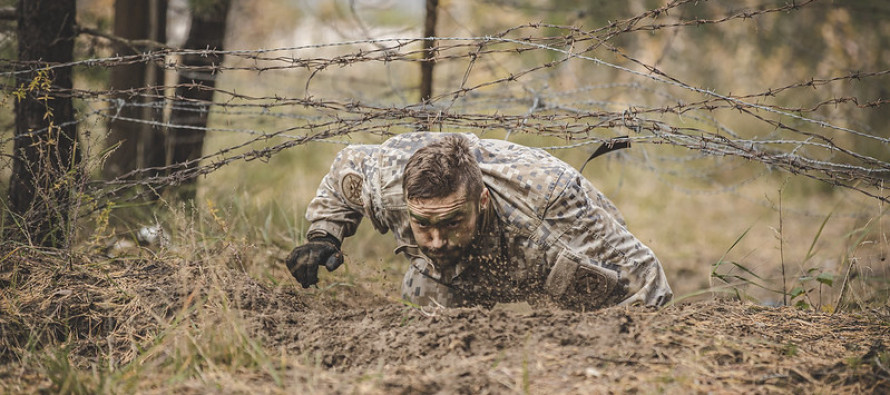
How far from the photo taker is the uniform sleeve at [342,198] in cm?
340

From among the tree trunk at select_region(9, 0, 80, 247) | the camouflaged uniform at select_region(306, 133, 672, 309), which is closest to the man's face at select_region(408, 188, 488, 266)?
the camouflaged uniform at select_region(306, 133, 672, 309)

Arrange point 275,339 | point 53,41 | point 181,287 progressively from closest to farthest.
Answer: point 275,339, point 181,287, point 53,41

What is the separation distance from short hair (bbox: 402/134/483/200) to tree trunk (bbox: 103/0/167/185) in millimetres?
2202

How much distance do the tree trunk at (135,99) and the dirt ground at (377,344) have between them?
66.6 inches

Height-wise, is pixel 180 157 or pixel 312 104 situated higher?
pixel 312 104

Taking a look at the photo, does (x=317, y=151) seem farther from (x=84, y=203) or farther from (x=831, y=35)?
(x=831, y=35)

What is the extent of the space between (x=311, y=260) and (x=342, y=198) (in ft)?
1.41

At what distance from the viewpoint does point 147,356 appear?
2318 mm

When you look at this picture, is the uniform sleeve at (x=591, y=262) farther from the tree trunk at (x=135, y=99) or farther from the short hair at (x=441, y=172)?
the tree trunk at (x=135, y=99)

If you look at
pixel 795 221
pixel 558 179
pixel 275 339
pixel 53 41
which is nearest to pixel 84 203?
pixel 53 41

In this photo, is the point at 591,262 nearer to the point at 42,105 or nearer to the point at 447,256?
the point at 447,256

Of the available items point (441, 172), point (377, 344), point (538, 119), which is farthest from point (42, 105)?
point (538, 119)

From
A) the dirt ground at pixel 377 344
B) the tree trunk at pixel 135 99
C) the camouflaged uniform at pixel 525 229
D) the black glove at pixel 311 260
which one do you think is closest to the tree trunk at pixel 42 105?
the dirt ground at pixel 377 344

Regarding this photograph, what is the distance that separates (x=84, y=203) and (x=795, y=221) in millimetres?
7296
